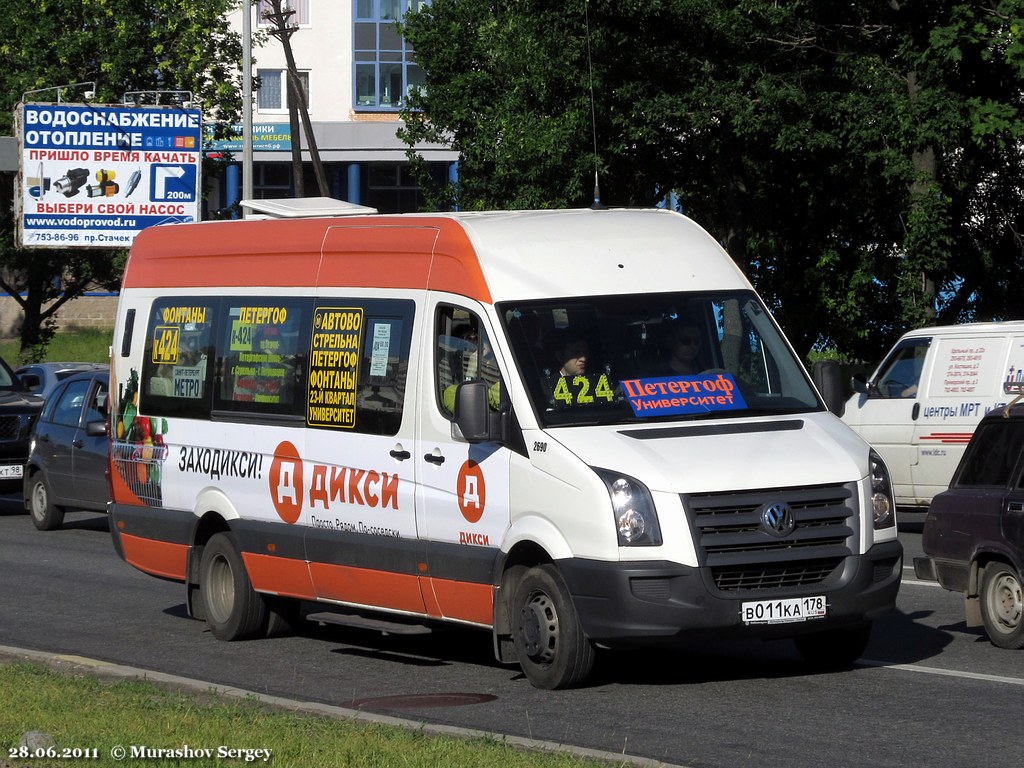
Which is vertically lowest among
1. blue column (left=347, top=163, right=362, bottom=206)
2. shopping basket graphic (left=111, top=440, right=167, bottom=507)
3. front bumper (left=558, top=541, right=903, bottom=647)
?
front bumper (left=558, top=541, right=903, bottom=647)

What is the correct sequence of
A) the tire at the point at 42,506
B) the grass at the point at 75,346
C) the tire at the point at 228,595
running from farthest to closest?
the grass at the point at 75,346, the tire at the point at 42,506, the tire at the point at 228,595

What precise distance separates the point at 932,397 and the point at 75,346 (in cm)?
5233

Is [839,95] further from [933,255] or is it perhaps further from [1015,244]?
[1015,244]

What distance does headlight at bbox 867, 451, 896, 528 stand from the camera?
30.0 feet

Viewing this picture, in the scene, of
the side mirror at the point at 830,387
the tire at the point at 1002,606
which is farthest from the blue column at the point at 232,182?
the side mirror at the point at 830,387

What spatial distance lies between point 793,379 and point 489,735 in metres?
3.17

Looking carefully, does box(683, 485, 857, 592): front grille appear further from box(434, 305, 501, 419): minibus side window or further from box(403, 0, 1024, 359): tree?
box(403, 0, 1024, 359): tree

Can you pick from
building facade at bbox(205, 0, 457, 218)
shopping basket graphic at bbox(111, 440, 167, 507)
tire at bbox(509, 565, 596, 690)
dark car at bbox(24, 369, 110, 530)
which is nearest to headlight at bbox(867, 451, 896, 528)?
tire at bbox(509, 565, 596, 690)

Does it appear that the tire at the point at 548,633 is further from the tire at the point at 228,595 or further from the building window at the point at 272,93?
the building window at the point at 272,93

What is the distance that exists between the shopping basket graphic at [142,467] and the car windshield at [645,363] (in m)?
3.75

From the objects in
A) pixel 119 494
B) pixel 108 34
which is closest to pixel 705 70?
pixel 119 494

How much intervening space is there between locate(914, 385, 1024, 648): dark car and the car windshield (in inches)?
59.1

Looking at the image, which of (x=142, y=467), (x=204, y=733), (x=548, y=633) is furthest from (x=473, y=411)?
(x=142, y=467)

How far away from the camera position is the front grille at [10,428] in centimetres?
2275
